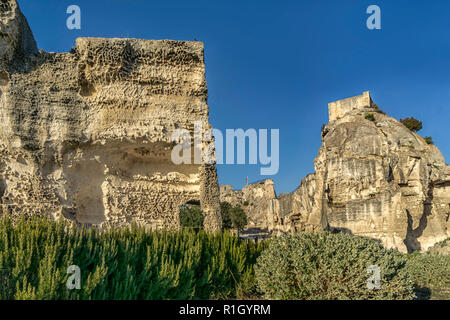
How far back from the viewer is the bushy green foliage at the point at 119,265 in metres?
4.29

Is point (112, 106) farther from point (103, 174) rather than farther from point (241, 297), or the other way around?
point (241, 297)

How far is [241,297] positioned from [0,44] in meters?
8.21

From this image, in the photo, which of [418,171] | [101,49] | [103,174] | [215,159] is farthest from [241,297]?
[418,171]

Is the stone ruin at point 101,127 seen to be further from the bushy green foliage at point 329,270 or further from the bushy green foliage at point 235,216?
the bushy green foliage at point 235,216

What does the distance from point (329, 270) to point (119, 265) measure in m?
2.92

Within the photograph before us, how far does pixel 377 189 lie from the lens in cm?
1995

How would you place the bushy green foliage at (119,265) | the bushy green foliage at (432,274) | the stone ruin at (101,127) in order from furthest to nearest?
1. the bushy green foliage at (432,274)
2. the stone ruin at (101,127)
3. the bushy green foliage at (119,265)

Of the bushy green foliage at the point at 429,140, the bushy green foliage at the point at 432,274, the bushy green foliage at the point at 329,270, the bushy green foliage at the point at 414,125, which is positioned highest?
the bushy green foliage at the point at 414,125

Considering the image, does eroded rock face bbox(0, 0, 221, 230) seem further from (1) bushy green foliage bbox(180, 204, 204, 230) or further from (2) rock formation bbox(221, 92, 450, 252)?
(1) bushy green foliage bbox(180, 204, 204, 230)

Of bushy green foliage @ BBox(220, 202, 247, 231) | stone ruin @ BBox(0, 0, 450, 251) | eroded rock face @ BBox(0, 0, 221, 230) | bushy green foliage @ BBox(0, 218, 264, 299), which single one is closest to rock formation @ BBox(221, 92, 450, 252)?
bushy green foliage @ BBox(220, 202, 247, 231)

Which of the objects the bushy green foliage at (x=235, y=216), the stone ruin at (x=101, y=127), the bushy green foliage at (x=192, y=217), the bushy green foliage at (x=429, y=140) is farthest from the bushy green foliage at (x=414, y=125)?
the stone ruin at (x=101, y=127)

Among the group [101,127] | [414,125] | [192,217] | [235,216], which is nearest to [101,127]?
[101,127]

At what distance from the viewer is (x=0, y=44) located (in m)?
9.18

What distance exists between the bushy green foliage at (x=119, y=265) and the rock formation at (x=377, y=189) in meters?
13.6
